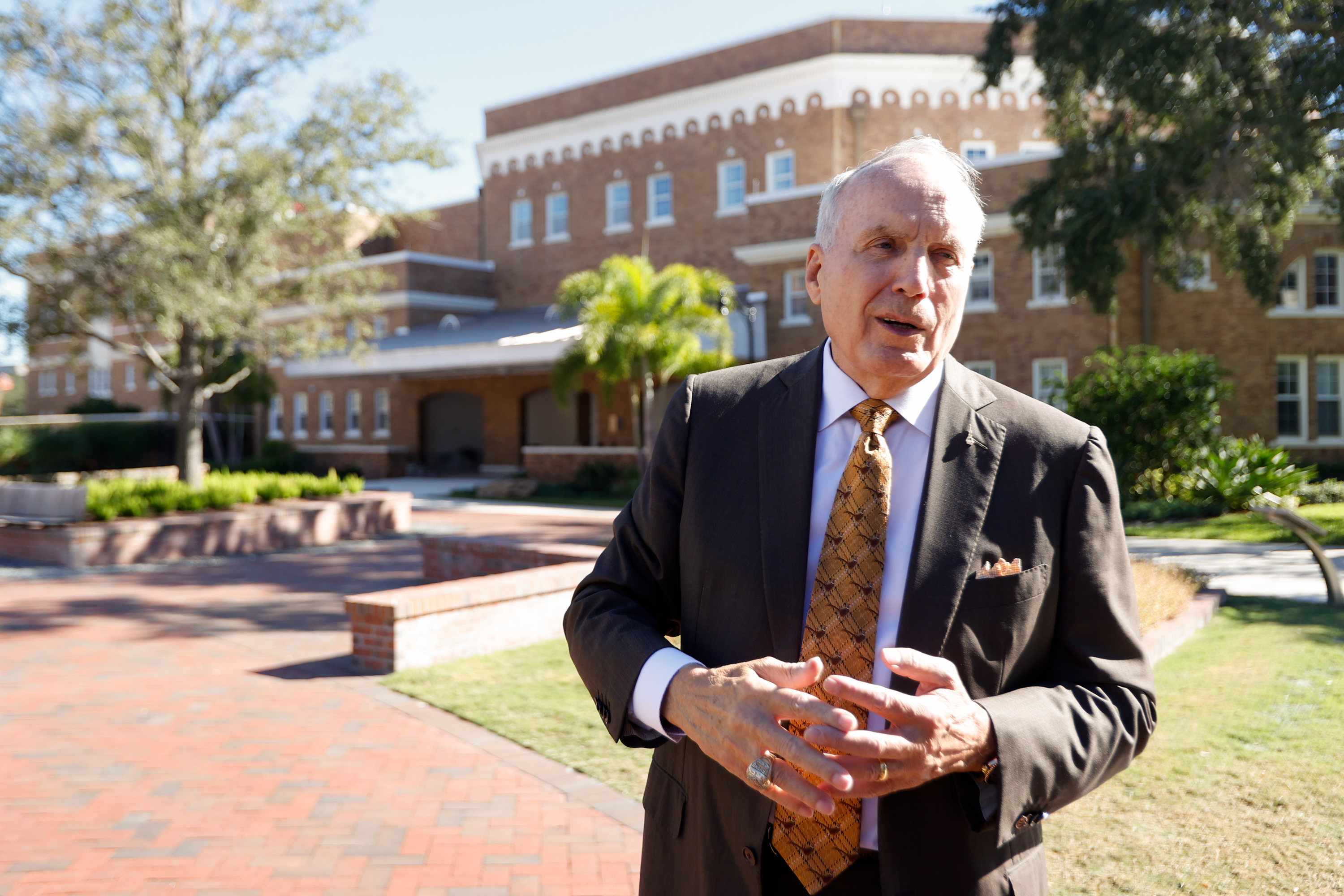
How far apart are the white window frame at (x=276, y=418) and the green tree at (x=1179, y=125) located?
28.7 m

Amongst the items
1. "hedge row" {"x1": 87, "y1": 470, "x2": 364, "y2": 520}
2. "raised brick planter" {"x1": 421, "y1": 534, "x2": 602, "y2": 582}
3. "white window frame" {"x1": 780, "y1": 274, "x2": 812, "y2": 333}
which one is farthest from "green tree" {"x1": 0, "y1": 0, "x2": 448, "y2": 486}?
"white window frame" {"x1": 780, "y1": 274, "x2": 812, "y2": 333}

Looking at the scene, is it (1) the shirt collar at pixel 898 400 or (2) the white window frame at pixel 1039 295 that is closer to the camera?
Answer: (1) the shirt collar at pixel 898 400

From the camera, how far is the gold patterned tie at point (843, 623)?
1.70 m

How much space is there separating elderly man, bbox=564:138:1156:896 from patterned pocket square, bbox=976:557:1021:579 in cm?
1

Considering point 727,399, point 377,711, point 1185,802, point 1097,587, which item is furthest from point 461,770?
point 1097,587

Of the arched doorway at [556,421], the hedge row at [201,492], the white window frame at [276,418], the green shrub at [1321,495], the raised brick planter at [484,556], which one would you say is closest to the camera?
the raised brick planter at [484,556]

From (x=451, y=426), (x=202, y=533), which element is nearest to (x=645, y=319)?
(x=202, y=533)

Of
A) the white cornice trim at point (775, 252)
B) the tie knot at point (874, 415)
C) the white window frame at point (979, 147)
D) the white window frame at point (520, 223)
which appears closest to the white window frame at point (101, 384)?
the white window frame at point (520, 223)

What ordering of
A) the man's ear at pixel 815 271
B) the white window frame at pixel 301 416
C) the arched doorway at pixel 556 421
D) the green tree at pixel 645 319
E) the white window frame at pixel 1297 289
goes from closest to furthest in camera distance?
the man's ear at pixel 815 271
the green tree at pixel 645 319
the white window frame at pixel 1297 289
the arched doorway at pixel 556 421
the white window frame at pixel 301 416

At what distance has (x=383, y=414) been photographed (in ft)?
113

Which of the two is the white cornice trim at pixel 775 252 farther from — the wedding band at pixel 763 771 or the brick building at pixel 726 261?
the wedding band at pixel 763 771

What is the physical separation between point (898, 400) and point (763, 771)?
0.73 meters

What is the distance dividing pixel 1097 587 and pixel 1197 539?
14084mm

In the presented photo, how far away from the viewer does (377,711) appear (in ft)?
20.1
